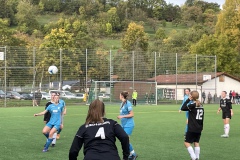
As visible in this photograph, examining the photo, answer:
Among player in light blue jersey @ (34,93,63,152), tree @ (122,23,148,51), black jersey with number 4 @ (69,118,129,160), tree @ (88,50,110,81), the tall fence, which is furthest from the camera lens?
tree @ (122,23,148,51)

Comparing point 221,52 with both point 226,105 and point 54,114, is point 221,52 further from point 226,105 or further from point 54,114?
point 54,114

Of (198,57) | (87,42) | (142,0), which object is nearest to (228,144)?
(198,57)

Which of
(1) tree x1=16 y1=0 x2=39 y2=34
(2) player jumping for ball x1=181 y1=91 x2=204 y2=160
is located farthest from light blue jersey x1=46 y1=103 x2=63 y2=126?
(1) tree x1=16 y1=0 x2=39 y2=34

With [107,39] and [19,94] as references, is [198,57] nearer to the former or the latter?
[19,94]

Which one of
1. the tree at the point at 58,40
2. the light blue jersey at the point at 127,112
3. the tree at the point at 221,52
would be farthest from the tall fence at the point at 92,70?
the light blue jersey at the point at 127,112

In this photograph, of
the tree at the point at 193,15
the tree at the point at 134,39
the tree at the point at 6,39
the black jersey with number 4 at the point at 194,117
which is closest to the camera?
the black jersey with number 4 at the point at 194,117

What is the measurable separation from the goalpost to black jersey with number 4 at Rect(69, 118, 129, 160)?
1514 inches

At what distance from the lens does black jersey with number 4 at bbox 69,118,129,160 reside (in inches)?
192

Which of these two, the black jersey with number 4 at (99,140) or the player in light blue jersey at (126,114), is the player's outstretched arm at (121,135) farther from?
the player in light blue jersey at (126,114)

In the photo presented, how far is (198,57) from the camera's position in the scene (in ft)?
175

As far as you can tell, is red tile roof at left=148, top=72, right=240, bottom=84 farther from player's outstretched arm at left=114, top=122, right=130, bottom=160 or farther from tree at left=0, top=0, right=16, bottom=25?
tree at left=0, top=0, right=16, bottom=25

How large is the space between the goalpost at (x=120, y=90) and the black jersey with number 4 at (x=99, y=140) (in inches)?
1514

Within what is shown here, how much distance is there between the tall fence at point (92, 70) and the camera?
140 feet

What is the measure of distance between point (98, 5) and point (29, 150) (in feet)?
539
